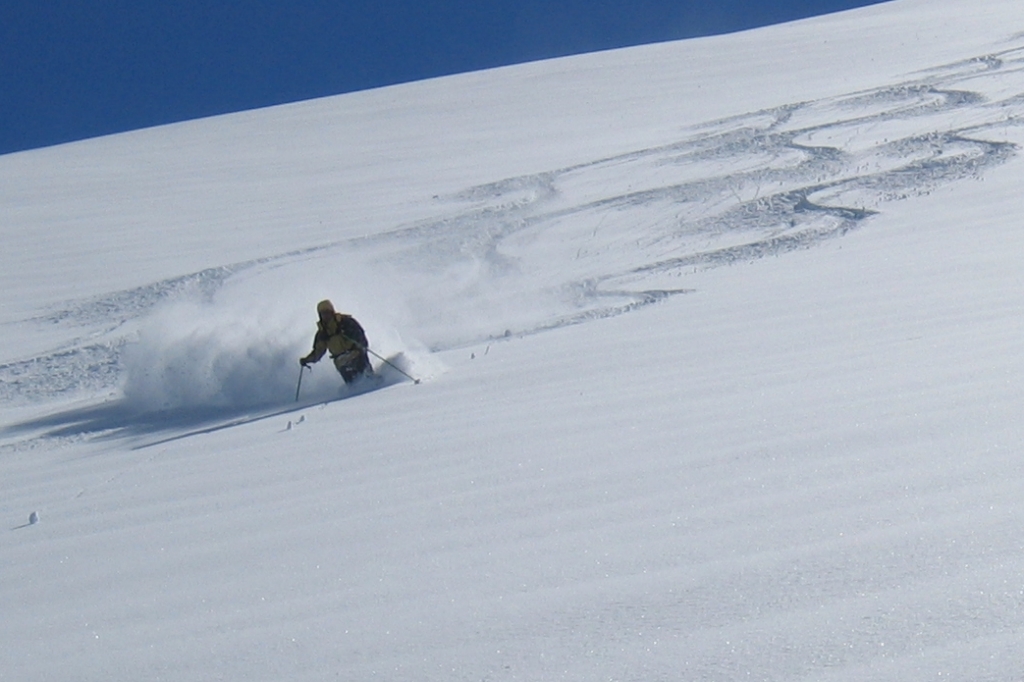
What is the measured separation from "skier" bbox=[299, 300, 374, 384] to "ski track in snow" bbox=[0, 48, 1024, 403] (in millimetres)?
1569

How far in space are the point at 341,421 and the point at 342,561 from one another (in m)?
2.52

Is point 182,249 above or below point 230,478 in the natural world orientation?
above

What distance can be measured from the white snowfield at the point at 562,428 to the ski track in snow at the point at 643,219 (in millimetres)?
67

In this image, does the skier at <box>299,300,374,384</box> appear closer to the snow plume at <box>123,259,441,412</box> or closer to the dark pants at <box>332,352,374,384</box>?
the dark pants at <box>332,352,374,384</box>

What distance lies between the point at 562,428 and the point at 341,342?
239cm

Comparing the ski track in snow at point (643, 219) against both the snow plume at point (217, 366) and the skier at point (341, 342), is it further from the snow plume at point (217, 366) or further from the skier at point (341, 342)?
the skier at point (341, 342)

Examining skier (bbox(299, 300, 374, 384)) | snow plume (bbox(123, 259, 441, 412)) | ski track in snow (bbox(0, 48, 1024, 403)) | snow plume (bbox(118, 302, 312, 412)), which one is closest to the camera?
skier (bbox(299, 300, 374, 384))

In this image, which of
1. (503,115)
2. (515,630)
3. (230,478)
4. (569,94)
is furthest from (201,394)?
(569,94)

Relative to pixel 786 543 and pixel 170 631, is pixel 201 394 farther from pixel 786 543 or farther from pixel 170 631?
pixel 786 543

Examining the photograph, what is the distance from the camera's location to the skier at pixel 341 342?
715 centimetres

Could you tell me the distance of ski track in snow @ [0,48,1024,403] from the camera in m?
10.3

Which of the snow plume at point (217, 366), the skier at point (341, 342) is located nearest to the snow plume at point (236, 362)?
the snow plume at point (217, 366)

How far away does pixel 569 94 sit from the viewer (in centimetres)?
2491

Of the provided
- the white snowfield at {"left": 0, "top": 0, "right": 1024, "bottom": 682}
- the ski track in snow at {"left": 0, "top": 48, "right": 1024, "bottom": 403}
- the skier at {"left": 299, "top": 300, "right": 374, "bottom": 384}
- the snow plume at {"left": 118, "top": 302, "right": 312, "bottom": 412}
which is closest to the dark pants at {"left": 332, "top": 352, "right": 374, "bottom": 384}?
the skier at {"left": 299, "top": 300, "right": 374, "bottom": 384}
